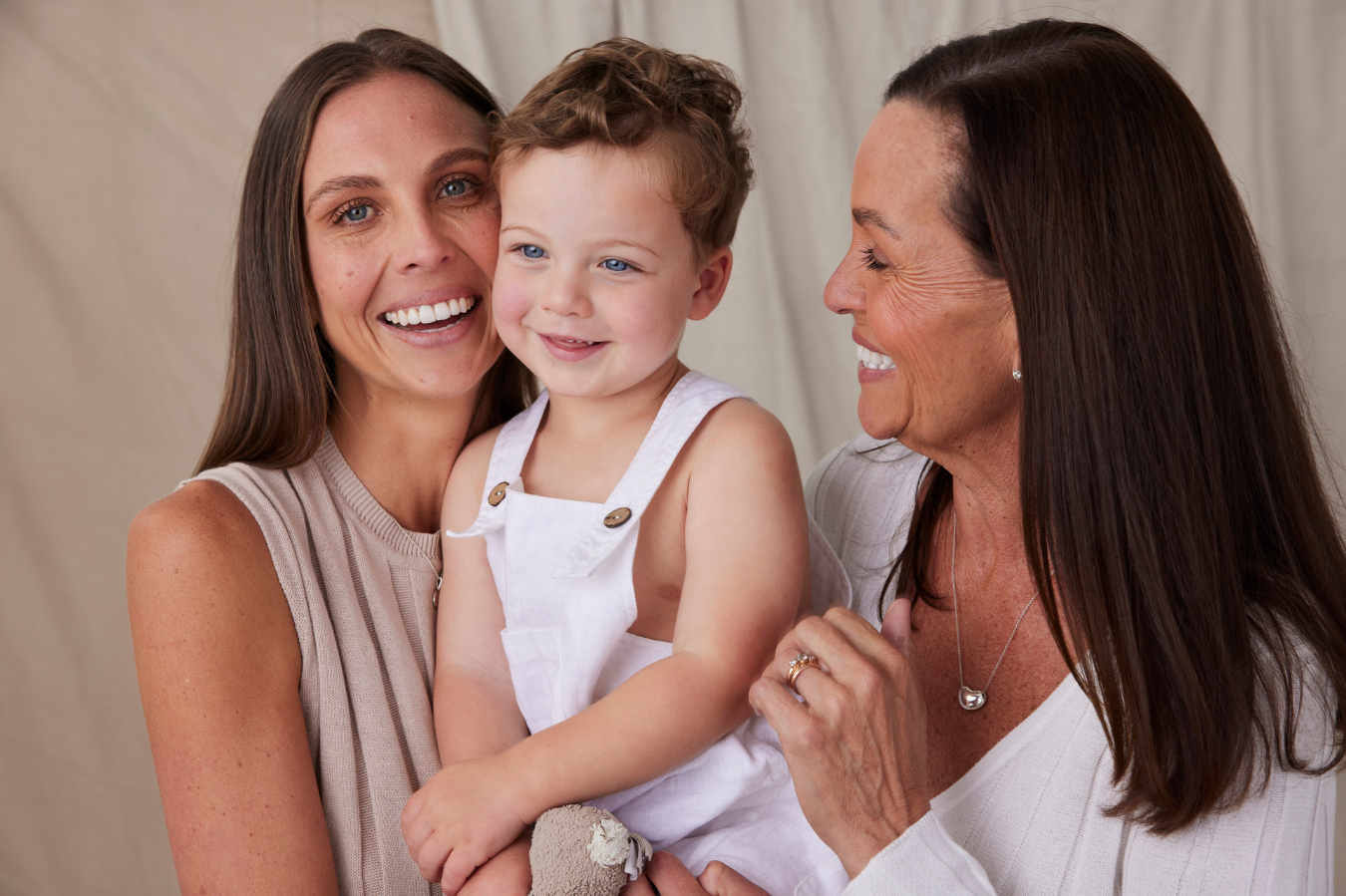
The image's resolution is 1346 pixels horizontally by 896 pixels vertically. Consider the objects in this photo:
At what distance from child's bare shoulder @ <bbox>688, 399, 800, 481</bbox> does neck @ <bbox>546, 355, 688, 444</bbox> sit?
12 centimetres

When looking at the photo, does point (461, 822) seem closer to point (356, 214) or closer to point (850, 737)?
point (850, 737)

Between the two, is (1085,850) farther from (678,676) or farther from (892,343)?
(892,343)

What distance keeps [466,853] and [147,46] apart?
281 cm

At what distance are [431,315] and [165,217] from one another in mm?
1972

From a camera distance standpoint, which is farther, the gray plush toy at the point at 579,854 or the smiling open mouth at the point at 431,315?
the smiling open mouth at the point at 431,315

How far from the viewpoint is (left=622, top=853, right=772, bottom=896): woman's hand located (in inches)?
56.3

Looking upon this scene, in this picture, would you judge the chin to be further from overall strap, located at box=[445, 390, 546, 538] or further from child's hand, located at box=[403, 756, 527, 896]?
child's hand, located at box=[403, 756, 527, 896]

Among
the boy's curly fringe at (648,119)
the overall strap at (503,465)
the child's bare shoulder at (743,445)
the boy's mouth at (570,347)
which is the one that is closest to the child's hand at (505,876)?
the overall strap at (503,465)

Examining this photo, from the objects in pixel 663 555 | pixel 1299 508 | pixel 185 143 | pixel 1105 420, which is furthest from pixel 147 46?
pixel 1299 508

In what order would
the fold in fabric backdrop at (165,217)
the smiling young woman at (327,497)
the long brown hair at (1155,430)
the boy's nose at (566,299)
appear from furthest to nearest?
the fold in fabric backdrop at (165,217) → the boy's nose at (566,299) → the smiling young woman at (327,497) → the long brown hair at (1155,430)

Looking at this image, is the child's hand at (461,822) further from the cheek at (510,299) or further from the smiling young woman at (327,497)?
the cheek at (510,299)

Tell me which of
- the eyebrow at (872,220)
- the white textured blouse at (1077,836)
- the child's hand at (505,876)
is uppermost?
the eyebrow at (872,220)

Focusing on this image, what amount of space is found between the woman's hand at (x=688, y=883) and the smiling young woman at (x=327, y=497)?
16.1 inches

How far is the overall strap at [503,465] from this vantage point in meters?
1.69
